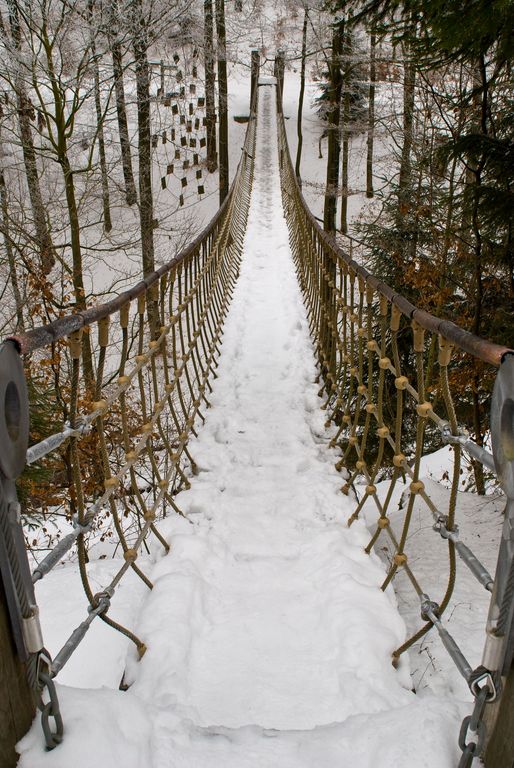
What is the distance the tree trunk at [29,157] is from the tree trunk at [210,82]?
5.27 metres

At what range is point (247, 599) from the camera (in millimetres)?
1721

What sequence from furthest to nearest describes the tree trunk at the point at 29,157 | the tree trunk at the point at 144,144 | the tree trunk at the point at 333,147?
the tree trunk at the point at 333,147 < the tree trunk at the point at 144,144 < the tree trunk at the point at 29,157

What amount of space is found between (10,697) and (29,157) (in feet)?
30.4

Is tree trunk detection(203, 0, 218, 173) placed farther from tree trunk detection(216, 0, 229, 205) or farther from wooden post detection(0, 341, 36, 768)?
wooden post detection(0, 341, 36, 768)

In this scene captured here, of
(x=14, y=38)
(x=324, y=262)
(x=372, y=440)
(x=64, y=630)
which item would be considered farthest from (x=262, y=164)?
(x=64, y=630)

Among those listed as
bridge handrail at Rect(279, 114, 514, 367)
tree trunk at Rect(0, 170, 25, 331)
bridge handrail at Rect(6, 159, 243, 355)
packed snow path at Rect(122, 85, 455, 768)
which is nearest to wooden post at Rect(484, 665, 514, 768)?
packed snow path at Rect(122, 85, 455, 768)

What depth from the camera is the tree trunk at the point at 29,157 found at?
6.71 metres

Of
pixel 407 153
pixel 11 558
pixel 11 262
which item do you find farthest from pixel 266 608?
pixel 407 153

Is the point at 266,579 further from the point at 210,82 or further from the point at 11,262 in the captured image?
the point at 210,82

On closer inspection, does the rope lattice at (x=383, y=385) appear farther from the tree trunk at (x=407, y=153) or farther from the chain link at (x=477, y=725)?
the tree trunk at (x=407, y=153)

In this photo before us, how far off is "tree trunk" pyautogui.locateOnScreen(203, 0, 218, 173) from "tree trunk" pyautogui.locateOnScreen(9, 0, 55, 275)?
527cm

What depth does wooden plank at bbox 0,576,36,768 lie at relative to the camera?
0.89 metres

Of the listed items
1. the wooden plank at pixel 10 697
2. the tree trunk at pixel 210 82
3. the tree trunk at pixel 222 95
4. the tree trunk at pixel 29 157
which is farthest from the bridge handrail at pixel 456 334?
the tree trunk at pixel 210 82

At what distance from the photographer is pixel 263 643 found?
154 centimetres
